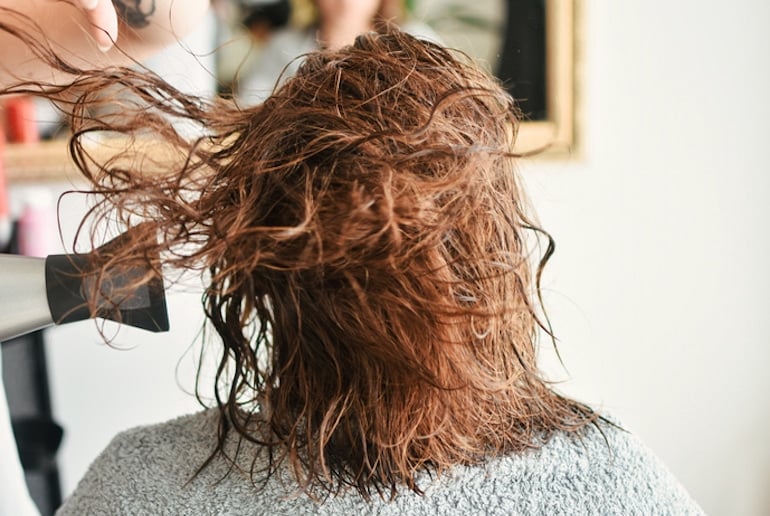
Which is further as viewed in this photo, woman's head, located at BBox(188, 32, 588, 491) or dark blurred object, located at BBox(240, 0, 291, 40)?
dark blurred object, located at BBox(240, 0, 291, 40)

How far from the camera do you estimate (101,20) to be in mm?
569

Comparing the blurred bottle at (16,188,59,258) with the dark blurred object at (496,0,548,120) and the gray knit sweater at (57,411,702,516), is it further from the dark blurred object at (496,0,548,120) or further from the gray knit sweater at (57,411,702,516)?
the dark blurred object at (496,0,548,120)

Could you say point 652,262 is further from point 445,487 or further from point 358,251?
point 358,251

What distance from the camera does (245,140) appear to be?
542mm

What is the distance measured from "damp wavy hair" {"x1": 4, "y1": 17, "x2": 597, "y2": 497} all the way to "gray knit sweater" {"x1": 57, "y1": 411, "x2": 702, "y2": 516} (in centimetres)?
1

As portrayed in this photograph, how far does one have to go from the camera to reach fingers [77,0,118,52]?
0.56 metres

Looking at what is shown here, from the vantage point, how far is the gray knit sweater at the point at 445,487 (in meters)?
0.54

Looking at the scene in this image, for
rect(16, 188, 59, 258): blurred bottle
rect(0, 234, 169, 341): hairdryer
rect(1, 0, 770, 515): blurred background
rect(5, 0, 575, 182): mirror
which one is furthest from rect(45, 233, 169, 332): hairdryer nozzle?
rect(5, 0, 575, 182): mirror

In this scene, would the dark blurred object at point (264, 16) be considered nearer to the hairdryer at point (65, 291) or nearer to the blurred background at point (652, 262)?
the blurred background at point (652, 262)

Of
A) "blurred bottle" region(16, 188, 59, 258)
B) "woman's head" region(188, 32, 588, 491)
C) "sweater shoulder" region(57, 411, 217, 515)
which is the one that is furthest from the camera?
"blurred bottle" region(16, 188, 59, 258)

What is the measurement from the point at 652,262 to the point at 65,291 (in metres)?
1.29

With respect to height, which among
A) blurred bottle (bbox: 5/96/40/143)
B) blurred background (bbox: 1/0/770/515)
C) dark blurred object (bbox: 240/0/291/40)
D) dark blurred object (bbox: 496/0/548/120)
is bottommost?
blurred background (bbox: 1/0/770/515)

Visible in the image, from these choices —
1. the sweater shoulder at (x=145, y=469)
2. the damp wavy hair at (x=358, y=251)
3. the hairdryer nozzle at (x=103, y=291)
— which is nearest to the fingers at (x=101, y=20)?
the damp wavy hair at (x=358, y=251)

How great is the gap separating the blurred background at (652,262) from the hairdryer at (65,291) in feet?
2.87
